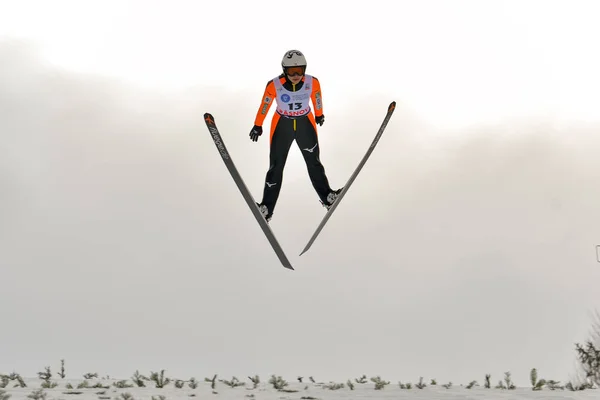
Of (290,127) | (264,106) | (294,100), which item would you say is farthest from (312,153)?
(264,106)

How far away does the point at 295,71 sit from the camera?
30.2 ft

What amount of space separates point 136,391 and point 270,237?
297 cm

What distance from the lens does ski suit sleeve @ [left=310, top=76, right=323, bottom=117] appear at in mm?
9562

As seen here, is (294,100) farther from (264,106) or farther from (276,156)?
(276,156)

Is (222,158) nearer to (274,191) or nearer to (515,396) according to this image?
(274,191)

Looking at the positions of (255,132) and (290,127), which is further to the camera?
(290,127)

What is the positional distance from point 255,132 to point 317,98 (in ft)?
3.50

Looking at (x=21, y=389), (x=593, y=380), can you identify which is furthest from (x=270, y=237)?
(x=593, y=380)

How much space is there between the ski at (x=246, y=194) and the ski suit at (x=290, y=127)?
367 millimetres

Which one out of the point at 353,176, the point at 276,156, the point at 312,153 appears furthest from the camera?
the point at 353,176

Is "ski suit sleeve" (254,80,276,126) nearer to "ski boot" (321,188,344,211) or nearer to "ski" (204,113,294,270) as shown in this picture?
"ski" (204,113,294,270)

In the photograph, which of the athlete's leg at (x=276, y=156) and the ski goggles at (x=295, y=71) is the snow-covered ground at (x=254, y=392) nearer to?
the athlete's leg at (x=276, y=156)

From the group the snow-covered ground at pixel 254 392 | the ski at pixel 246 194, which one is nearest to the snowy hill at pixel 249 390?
the snow-covered ground at pixel 254 392

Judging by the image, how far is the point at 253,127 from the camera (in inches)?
376
